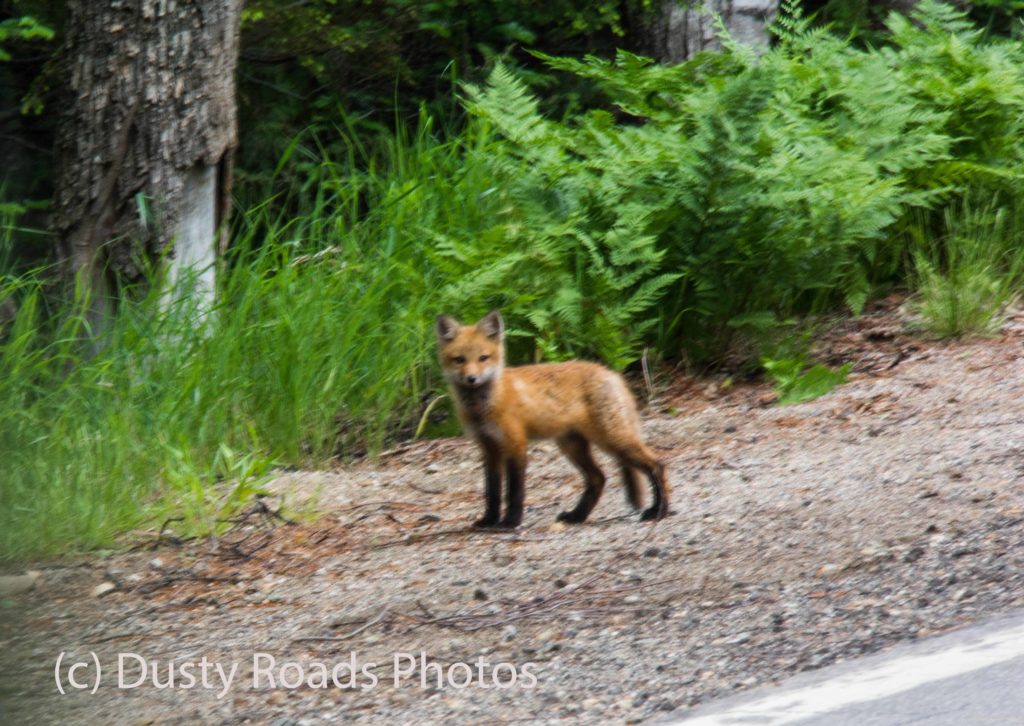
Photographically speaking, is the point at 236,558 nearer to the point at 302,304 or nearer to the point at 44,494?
the point at 44,494

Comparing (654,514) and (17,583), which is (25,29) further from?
(654,514)

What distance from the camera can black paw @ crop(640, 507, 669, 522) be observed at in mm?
5910

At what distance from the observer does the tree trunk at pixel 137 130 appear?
7609mm

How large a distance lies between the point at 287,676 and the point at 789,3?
7.62m

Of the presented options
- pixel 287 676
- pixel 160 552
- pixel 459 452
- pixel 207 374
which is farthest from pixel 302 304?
pixel 287 676

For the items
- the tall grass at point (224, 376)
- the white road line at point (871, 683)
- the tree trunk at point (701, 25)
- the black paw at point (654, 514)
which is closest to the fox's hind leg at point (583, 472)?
the black paw at point (654, 514)

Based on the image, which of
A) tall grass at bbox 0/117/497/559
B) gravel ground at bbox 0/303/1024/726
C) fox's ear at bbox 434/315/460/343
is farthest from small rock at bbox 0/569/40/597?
fox's ear at bbox 434/315/460/343

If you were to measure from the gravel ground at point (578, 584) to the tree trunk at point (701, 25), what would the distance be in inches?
164

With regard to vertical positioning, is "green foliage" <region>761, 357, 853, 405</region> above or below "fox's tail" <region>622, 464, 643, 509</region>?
above

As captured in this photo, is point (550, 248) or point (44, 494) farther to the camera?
point (550, 248)

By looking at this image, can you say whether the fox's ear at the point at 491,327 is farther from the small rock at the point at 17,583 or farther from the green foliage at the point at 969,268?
the green foliage at the point at 969,268

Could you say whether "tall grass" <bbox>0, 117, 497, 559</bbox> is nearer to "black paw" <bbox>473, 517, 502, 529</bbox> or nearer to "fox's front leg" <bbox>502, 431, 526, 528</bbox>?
"black paw" <bbox>473, 517, 502, 529</bbox>

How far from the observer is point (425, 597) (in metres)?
4.97

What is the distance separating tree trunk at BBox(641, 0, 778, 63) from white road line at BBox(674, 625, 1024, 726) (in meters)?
7.33
